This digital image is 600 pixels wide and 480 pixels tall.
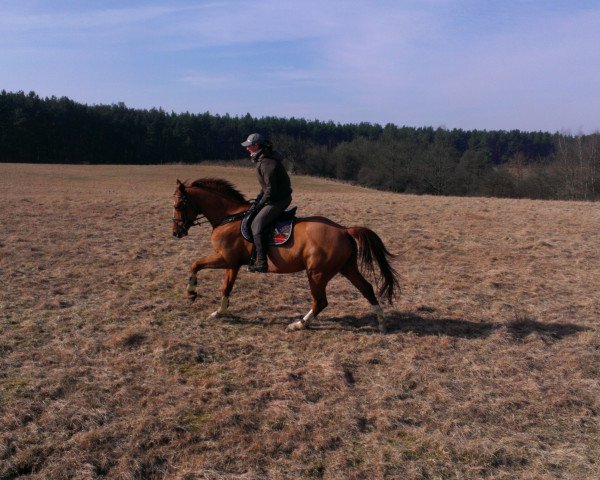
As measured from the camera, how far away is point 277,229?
24.6ft

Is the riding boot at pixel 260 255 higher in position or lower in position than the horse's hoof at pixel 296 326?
higher

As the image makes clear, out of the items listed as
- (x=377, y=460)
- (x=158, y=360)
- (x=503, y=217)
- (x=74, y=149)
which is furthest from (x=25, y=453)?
(x=74, y=149)

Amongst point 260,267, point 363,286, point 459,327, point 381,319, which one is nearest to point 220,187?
point 260,267

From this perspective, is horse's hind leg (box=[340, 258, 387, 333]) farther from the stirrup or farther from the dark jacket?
the dark jacket

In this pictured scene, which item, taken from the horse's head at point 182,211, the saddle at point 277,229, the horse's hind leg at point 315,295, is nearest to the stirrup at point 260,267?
the saddle at point 277,229

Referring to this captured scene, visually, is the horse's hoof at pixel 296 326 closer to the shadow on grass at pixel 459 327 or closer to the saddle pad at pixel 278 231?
the shadow on grass at pixel 459 327

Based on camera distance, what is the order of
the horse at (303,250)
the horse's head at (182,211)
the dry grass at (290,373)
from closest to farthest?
the dry grass at (290,373), the horse at (303,250), the horse's head at (182,211)

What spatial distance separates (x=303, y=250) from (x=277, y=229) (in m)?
0.51

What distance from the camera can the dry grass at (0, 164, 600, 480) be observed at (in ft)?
14.2

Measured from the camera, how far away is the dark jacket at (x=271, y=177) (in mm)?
7344

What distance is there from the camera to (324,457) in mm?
4375

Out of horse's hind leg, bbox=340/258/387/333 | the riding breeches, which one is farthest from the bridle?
horse's hind leg, bbox=340/258/387/333

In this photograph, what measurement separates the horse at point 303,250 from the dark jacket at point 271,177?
1.67 feet

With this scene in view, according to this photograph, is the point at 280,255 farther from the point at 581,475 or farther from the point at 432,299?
the point at 581,475
